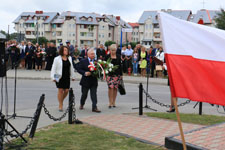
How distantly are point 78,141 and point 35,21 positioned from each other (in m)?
123

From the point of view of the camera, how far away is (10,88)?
15.2 meters

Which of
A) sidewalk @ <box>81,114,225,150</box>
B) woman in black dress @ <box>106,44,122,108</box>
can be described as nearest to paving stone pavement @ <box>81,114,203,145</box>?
sidewalk @ <box>81,114,225,150</box>

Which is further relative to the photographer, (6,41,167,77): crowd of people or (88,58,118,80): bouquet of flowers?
(6,41,167,77): crowd of people

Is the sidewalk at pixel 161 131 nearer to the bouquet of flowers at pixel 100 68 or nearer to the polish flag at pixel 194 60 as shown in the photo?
the bouquet of flowers at pixel 100 68

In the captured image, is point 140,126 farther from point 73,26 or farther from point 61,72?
point 73,26

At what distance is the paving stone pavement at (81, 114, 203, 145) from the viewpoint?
7355 mm

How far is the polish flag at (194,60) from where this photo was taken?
Result: 4098 millimetres

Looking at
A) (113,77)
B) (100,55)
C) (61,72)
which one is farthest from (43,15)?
(61,72)

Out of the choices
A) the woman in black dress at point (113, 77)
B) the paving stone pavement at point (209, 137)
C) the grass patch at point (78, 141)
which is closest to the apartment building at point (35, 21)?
the woman in black dress at point (113, 77)

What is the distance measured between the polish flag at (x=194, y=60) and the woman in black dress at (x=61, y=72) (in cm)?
619

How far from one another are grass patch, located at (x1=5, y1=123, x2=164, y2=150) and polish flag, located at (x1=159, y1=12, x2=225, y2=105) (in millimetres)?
2589

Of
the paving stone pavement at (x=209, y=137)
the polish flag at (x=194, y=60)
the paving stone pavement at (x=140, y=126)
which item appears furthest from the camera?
the paving stone pavement at (x=140, y=126)

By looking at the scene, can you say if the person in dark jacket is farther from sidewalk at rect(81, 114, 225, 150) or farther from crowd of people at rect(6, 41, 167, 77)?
sidewalk at rect(81, 114, 225, 150)

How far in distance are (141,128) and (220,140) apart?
204 centimetres
